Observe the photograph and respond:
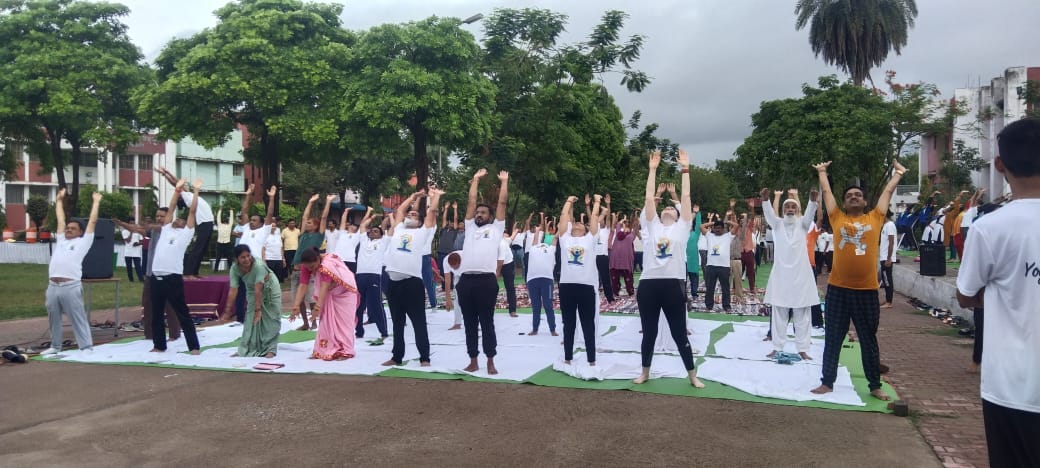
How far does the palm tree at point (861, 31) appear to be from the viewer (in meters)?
41.1

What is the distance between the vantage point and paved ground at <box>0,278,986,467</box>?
18.9 ft

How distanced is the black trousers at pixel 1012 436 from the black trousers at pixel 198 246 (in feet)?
38.1

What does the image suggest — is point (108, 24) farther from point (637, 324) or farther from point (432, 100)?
point (637, 324)

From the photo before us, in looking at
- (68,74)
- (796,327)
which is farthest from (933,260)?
(68,74)

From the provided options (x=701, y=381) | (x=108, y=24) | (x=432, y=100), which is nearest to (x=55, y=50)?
(x=108, y=24)

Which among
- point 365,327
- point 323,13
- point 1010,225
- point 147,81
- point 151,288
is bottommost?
point 365,327

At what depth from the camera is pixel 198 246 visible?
42.0 feet

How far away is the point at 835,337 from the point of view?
24.8 feet

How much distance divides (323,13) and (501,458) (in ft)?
83.0

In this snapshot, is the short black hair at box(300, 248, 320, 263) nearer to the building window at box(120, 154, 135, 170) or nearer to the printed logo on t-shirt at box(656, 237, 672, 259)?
the printed logo on t-shirt at box(656, 237, 672, 259)

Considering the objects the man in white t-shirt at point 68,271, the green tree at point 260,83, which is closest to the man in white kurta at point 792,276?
the man in white t-shirt at point 68,271

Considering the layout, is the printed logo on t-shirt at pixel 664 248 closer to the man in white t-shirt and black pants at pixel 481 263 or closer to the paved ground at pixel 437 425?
the paved ground at pixel 437 425

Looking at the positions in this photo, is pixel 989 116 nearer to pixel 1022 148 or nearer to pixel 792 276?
pixel 792 276

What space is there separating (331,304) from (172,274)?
2271 mm
